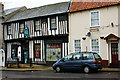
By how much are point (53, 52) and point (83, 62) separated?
8131 mm

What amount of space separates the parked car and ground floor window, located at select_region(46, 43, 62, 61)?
19.2ft

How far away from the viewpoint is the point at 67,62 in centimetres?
1714

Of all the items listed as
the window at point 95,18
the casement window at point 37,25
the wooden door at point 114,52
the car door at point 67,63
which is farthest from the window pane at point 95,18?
the casement window at point 37,25

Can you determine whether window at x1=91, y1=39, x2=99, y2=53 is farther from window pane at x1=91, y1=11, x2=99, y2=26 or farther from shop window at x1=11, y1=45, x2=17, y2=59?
shop window at x1=11, y1=45, x2=17, y2=59

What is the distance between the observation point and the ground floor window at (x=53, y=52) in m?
23.5

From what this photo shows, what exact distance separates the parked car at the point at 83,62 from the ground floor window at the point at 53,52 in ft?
19.2

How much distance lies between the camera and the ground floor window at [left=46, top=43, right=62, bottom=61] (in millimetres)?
23497

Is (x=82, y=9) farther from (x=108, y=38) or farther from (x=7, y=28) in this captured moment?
(x=7, y=28)

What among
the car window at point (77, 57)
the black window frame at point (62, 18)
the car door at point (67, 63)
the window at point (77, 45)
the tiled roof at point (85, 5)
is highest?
the tiled roof at point (85, 5)

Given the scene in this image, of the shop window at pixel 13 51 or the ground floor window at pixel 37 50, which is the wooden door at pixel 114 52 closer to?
the ground floor window at pixel 37 50

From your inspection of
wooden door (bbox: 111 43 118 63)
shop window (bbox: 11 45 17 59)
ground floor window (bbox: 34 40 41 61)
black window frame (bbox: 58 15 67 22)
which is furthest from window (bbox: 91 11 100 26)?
shop window (bbox: 11 45 17 59)

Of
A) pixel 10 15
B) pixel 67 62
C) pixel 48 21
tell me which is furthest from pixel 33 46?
pixel 67 62

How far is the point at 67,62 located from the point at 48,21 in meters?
8.34

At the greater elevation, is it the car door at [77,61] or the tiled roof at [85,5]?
the tiled roof at [85,5]
